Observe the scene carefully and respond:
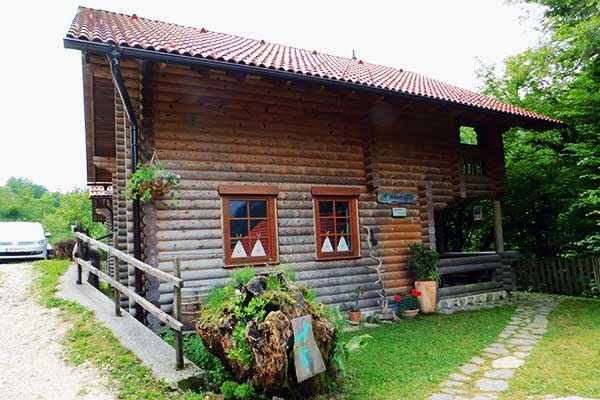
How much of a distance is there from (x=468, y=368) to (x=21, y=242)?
13.0 m

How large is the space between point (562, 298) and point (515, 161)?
4471 mm

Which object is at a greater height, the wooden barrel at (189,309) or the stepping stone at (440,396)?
the wooden barrel at (189,309)

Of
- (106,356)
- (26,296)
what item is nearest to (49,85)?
(26,296)

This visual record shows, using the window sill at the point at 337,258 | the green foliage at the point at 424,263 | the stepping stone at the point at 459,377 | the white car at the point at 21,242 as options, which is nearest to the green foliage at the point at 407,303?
the green foliage at the point at 424,263

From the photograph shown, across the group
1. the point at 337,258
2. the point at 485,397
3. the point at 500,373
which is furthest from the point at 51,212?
the point at 485,397

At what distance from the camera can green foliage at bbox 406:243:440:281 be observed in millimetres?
7836

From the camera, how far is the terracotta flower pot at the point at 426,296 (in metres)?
7.71

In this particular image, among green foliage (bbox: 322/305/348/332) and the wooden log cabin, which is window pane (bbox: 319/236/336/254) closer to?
the wooden log cabin

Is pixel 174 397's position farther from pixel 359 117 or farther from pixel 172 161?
pixel 359 117

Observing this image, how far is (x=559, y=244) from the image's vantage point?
36.1 feet

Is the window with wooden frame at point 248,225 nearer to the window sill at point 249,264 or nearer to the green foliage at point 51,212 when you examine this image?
the window sill at point 249,264

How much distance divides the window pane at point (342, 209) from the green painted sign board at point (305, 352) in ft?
13.3

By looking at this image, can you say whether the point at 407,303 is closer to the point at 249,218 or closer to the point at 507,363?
the point at 507,363

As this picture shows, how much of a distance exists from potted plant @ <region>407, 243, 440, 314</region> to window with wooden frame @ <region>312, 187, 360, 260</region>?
1343 mm
